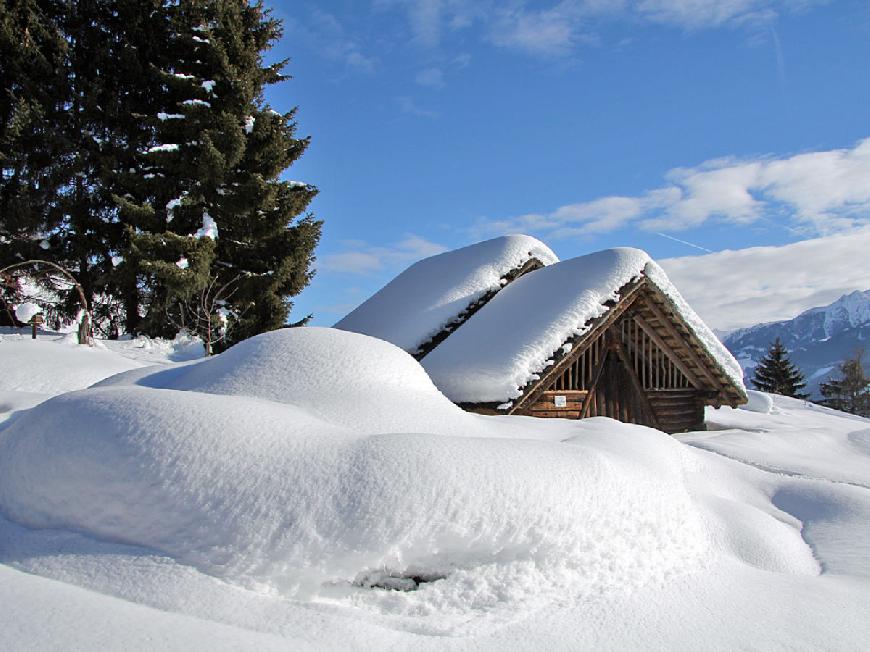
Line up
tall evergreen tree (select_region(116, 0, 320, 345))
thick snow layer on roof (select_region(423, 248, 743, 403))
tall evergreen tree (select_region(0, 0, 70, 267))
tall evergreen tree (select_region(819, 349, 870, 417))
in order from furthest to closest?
1. tall evergreen tree (select_region(819, 349, 870, 417))
2. tall evergreen tree (select_region(0, 0, 70, 267))
3. tall evergreen tree (select_region(116, 0, 320, 345))
4. thick snow layer on roof (select_region(423, 248, 743, 403))

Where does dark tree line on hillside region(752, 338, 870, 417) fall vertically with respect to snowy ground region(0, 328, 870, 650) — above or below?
above

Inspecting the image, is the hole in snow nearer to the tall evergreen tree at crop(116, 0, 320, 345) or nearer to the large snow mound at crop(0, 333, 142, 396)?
the large snow mound at crop(0, 333, 142, 396)

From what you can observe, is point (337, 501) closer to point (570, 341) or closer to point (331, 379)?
point (331, 379)

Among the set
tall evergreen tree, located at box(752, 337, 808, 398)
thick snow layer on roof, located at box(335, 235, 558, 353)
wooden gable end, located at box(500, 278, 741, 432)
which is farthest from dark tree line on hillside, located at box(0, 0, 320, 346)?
tall evergreen tree, located at box(752, 337, 808, 398)

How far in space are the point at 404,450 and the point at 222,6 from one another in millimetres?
20164

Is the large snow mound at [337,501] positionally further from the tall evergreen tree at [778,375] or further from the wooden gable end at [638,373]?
the tall evergreen tree at [778,375]

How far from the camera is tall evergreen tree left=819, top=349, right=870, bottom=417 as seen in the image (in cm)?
3728

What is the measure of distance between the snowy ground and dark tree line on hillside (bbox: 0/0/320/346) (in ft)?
44.4

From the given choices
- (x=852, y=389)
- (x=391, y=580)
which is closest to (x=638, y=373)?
(x=391, y=580)

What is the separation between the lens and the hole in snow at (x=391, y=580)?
3123 millimetres

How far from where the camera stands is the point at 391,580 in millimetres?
3164

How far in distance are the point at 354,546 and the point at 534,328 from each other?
6.87 metres

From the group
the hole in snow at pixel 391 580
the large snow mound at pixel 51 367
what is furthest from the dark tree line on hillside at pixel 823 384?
the hole in snow at pixel 391 580

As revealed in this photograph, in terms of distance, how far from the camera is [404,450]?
359 centimetres
